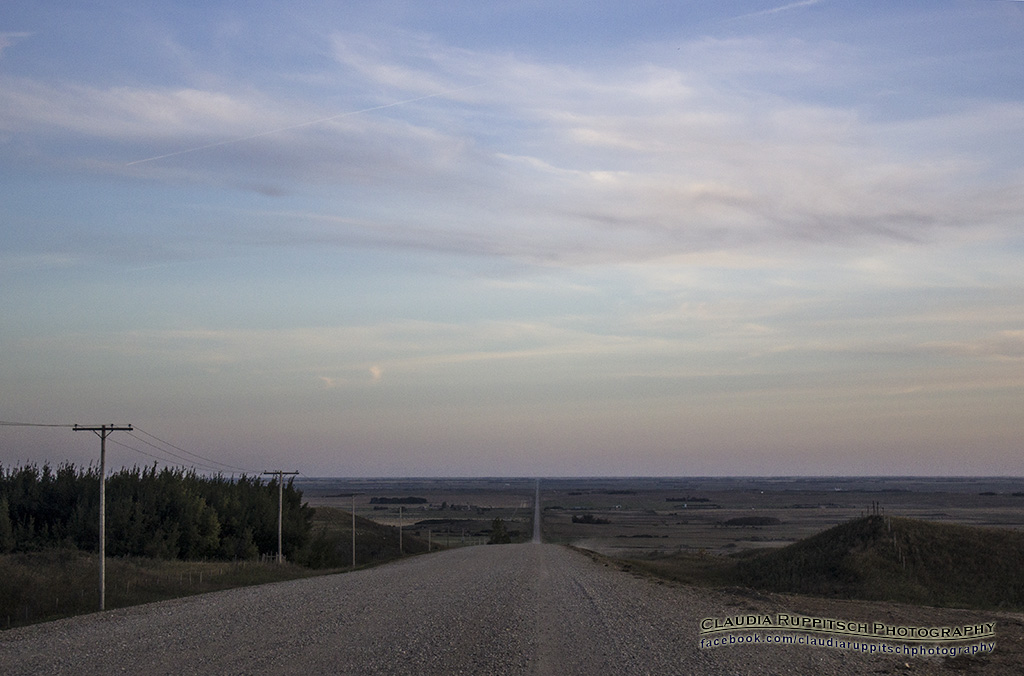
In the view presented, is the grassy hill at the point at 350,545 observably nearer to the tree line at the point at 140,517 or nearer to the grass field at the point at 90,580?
the tree line at the point at 140,517

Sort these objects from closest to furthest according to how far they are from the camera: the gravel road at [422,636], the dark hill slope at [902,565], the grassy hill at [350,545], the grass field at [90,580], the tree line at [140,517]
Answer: the gravel road at [422,636], the grass field at [90,580], the dark hill slope at [902,565], the tree line at [140,517], the grassy hill at [350,545]

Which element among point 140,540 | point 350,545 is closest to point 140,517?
point 140,540

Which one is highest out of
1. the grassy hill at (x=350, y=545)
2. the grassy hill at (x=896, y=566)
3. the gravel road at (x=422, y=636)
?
the gravel road at (x=422, y=636)

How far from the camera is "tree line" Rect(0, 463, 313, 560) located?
157ft

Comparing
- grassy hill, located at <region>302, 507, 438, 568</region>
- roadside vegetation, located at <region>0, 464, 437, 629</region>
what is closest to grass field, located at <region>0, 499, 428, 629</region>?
roadside vegetation, located at <region>0, 464, 437, 629</region>

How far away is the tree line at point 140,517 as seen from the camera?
1885 inches

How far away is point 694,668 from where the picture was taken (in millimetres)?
14961

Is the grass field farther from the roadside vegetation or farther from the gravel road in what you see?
the gravel road

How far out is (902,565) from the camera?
3616 cm

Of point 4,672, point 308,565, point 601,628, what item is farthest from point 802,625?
point 308,565

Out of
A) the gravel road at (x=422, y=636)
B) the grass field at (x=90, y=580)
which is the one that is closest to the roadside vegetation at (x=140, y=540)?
the grass field at (x=90, y=580)

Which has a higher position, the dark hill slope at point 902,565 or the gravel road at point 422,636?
the gravel road at point 422,636

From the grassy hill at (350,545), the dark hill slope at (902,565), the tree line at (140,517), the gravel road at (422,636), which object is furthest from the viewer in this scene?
the grassy hill at (350,545)

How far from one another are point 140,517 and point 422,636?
3576 centimetres
